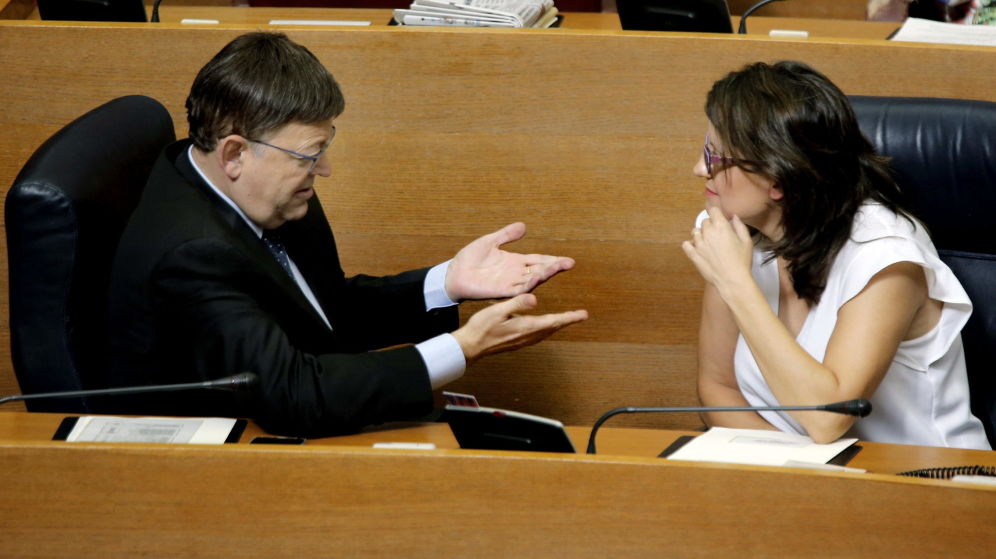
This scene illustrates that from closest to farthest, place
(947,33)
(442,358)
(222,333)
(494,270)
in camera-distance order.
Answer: (222,333)
(442,358)
(494,270)
(947,33)

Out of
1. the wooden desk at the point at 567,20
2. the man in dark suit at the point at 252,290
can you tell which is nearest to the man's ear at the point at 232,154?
the man in dark suit at the point at 252,290

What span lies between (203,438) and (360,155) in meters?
0.99

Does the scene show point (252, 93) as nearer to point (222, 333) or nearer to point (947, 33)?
point (222, 333)

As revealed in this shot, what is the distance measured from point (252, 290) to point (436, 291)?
19.1 inches

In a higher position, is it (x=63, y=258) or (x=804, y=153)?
(x=804, y=153)

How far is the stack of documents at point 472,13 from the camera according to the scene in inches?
101

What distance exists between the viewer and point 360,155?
222cm

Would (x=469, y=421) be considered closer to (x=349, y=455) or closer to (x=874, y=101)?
(x=349, y=455)

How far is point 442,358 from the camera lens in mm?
1622

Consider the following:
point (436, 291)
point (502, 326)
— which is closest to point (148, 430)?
point (502, 326)

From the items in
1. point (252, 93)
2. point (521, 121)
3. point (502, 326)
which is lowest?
point (502, 326)

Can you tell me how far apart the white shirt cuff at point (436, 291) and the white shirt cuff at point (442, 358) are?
0.35 m

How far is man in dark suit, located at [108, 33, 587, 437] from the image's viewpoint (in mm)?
1505

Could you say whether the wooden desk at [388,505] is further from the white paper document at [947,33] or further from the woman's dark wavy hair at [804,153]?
the white paper document at [947,33]
